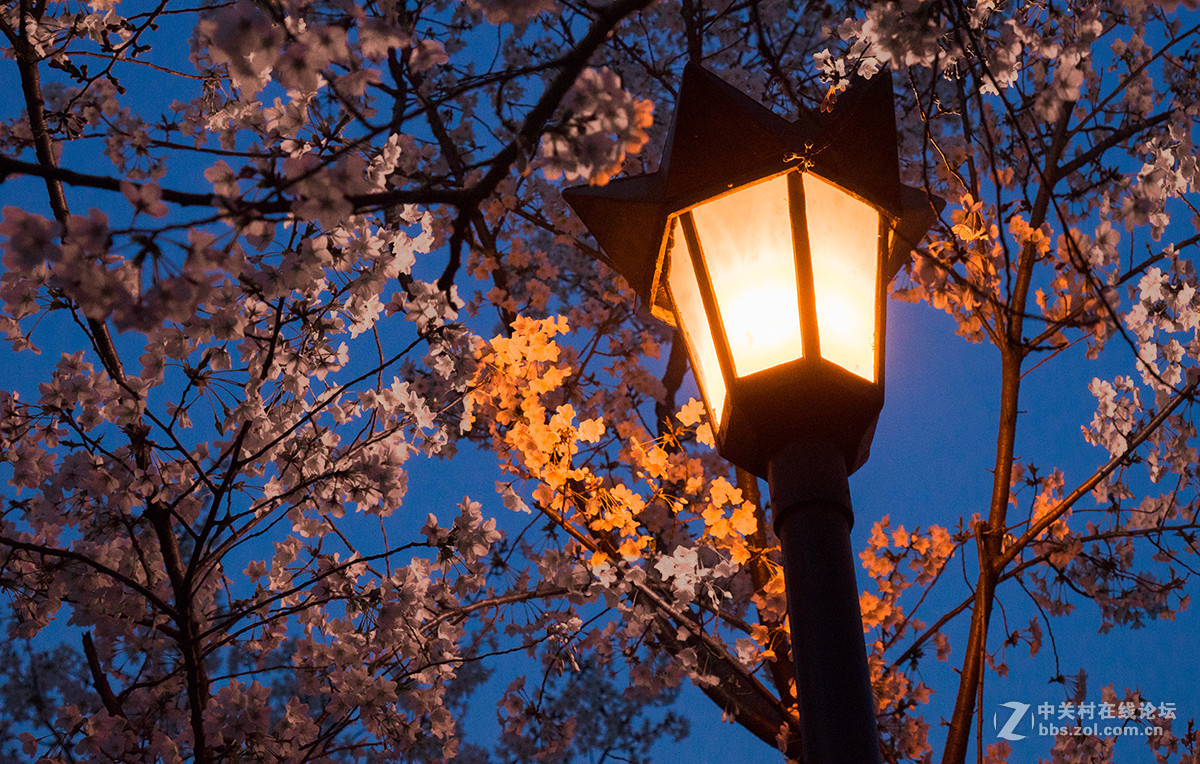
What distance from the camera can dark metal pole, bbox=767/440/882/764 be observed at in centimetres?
167

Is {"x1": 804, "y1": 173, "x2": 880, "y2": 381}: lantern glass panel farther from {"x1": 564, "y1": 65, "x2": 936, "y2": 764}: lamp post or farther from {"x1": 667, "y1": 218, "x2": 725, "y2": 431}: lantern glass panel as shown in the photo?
{"x1": 667, "y1": 218, "x2": 725, "y2": 431}: lantern glass panel

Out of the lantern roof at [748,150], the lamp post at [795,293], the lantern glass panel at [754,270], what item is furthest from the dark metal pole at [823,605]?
the lantern roof at [748,150]

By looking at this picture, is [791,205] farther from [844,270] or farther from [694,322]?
[694,322]

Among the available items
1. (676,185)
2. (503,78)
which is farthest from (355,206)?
(676,185)

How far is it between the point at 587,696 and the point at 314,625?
39.4ft

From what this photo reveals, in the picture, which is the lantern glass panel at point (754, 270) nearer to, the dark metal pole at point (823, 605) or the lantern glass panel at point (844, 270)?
the lantern glass panel at point (844, 270)

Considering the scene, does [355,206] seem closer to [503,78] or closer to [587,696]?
[503,78]

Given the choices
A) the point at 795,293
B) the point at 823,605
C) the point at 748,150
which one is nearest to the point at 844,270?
the point at 795,293

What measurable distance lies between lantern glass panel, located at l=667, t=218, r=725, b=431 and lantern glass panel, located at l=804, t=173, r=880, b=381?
0.95ft

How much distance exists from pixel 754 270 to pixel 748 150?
34 centimetres

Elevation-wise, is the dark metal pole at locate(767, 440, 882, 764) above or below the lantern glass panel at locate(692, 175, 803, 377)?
below

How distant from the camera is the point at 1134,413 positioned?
14.8 feet

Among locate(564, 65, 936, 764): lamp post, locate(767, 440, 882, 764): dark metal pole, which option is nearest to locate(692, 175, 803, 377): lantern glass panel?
locate(564, 65, 936, 764): lamp post

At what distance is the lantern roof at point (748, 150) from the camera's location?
2.18 metres
